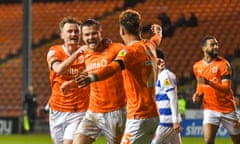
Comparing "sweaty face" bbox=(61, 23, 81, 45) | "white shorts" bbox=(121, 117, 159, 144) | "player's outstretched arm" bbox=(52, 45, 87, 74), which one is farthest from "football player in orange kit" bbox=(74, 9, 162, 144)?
"sweaty face" bbox=(61, 23, 81, 45)

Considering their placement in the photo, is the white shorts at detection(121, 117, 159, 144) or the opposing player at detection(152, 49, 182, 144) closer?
Answer: the white shorts at detection(121, 117, 159, 144)

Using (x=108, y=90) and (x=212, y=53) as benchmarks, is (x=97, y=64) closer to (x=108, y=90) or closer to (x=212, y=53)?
(x=108, y=90)

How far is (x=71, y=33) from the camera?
8.39 metres

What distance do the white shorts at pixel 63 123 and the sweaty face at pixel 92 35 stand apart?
4.52 ft

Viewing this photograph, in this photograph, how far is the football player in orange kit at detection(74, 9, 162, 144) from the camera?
6.55 metres

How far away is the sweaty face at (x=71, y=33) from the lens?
8.34 meters

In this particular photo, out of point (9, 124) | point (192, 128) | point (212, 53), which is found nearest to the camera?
point (212, 53)

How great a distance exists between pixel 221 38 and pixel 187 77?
118 inches

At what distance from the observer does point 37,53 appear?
98.5ft

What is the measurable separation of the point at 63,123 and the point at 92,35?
167cm

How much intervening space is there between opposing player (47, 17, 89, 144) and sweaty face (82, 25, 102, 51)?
809 millimetres

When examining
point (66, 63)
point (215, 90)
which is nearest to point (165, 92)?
point (215, 90)

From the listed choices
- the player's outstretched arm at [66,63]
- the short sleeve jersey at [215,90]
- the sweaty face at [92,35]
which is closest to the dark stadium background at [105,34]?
the short sleeve jersey at [215,90]

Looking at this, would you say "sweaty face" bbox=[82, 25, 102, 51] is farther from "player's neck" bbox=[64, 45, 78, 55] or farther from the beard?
the beard
